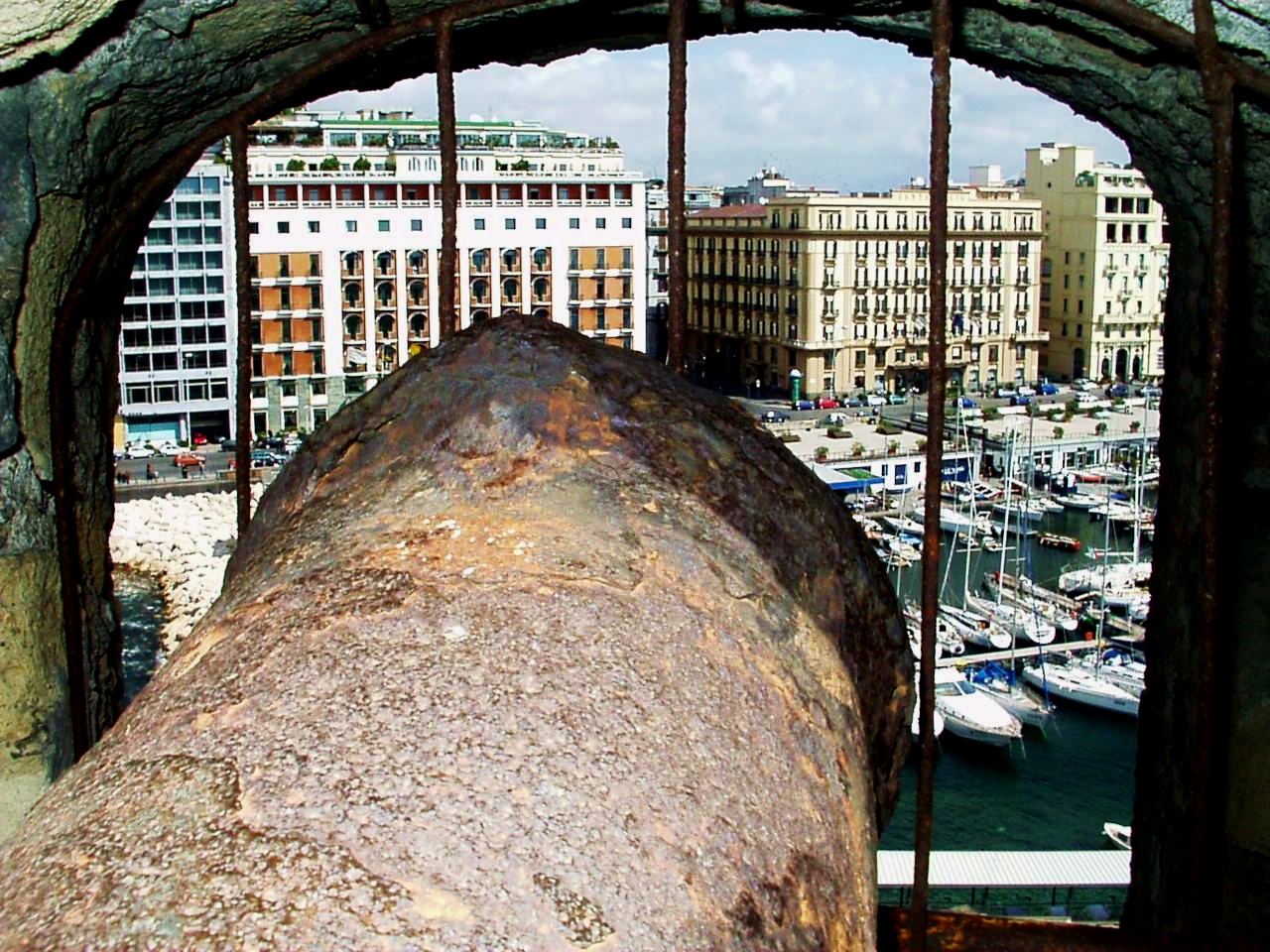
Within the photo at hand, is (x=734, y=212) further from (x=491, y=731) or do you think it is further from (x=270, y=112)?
(x=491, y=731)

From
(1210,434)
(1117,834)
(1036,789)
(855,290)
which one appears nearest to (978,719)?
(1036,789)

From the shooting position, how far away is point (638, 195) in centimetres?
2522

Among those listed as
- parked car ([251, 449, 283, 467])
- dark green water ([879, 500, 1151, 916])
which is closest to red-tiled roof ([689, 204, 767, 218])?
parked car ([251, 449, 283, 467])

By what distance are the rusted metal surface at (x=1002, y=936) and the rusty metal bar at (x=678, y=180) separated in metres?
0.63

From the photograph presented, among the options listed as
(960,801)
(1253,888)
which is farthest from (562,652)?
(960,801)

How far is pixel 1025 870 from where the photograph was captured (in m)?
9.89

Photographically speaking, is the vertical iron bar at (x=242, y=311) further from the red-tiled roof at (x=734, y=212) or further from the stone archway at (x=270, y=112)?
the red-tiled roof at (x=734, y=212)

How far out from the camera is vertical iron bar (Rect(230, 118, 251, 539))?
1706 mm

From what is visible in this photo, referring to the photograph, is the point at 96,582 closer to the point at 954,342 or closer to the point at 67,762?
the point at 67,762

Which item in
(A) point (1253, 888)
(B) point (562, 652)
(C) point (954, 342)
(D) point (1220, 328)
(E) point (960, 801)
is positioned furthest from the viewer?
(C) point (954, 342)

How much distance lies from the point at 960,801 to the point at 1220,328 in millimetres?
13896

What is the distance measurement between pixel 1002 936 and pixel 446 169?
1027 mm

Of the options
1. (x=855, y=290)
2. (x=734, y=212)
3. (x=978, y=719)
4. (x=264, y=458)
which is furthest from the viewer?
(x=734, y=212)

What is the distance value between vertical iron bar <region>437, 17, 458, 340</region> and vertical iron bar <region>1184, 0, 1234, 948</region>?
79cm
